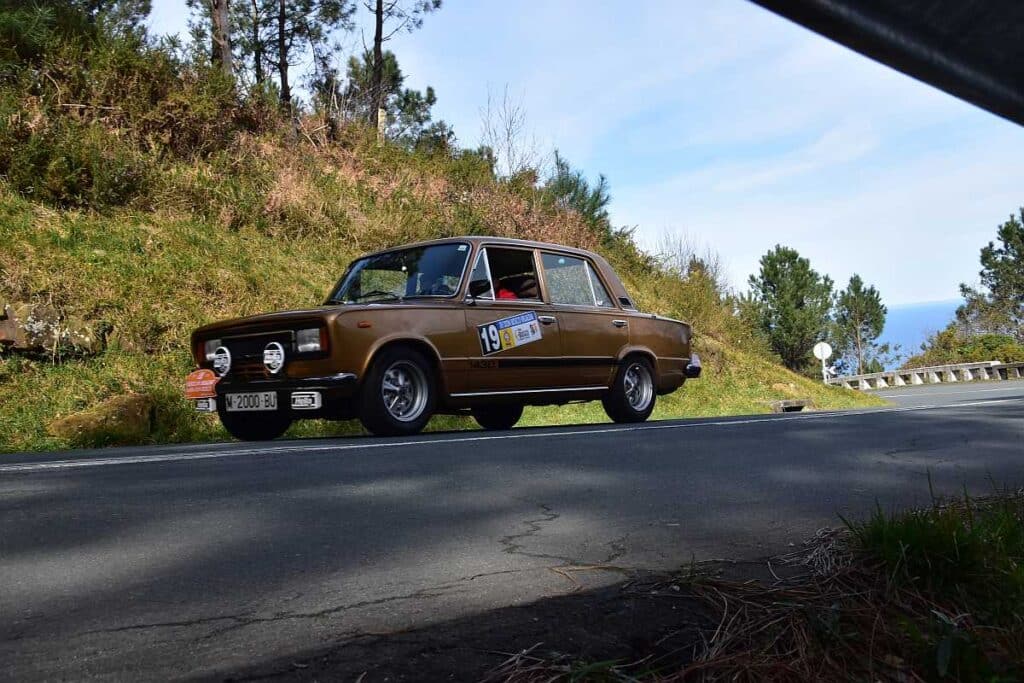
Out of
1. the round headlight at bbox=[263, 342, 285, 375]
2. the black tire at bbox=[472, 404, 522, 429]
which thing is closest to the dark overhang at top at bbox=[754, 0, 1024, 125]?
the round headlight at bbox=[263, 342, 285, 375]

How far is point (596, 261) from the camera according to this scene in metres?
10.5

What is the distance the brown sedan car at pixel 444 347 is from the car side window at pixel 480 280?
12 mm

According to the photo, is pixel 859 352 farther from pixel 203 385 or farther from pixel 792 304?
pixel 203 385

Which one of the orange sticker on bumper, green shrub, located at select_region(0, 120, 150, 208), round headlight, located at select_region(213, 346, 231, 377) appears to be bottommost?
the orange sticker on bumper

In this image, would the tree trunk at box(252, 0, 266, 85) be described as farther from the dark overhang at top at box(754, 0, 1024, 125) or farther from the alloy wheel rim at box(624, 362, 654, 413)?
the dark overhang at top at box(754, 0, 1024, 125)

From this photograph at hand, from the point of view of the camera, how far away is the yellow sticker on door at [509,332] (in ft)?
28.9

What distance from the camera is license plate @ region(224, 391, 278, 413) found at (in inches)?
311

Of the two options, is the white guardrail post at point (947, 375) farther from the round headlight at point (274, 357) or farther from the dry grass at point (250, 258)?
the round headlight at point (274, 357)

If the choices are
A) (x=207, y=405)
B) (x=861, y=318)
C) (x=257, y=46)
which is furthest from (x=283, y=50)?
(x=861, y=318)

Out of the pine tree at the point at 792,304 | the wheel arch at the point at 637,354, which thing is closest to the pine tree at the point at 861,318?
the pine tree at the point at 792,304

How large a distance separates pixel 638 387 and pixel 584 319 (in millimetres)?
1194

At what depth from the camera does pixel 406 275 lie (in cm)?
917

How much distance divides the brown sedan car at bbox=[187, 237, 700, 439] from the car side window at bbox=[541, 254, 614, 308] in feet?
0.05

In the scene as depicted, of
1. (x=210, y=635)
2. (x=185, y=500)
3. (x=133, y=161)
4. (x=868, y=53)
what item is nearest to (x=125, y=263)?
(x=133, y=161)
